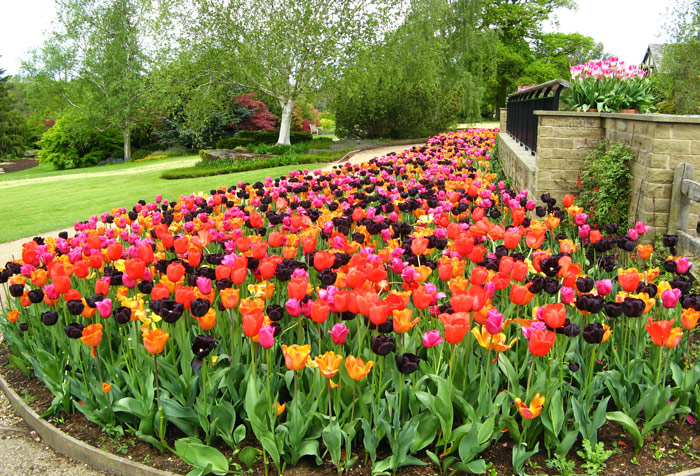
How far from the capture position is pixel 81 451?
3.23 metres

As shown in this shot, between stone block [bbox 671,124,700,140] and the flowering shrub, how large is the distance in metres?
2.37

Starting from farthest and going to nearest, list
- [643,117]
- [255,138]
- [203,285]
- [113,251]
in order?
[255,138], [643,117], [113,251], [203,285]

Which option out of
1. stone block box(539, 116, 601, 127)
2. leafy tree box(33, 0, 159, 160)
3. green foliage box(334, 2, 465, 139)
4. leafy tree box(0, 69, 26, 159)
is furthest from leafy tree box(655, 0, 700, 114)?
leafy tree box(0, 69, 26, 159)

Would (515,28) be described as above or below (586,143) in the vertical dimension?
above

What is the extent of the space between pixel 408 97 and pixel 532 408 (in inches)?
1107

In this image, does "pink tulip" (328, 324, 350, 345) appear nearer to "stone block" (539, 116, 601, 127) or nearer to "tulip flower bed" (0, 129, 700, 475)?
"tulip flower bed" (0, 129, 700, 475)

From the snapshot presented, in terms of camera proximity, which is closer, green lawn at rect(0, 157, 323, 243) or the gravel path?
the gravel path

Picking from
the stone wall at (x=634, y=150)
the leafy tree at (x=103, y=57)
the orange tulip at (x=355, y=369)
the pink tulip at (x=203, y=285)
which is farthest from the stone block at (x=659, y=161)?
the leafy tree at (x=103, y=57)

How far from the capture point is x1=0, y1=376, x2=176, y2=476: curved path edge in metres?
3.03

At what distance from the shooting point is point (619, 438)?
315 cm

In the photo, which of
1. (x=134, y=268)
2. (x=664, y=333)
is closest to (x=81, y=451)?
(x=134, y=268)

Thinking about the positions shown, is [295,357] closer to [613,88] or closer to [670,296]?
[670,296]

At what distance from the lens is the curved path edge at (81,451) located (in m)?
3.03

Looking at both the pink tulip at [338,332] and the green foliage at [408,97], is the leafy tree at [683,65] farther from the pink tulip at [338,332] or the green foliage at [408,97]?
the pink tulip at [338,332]
